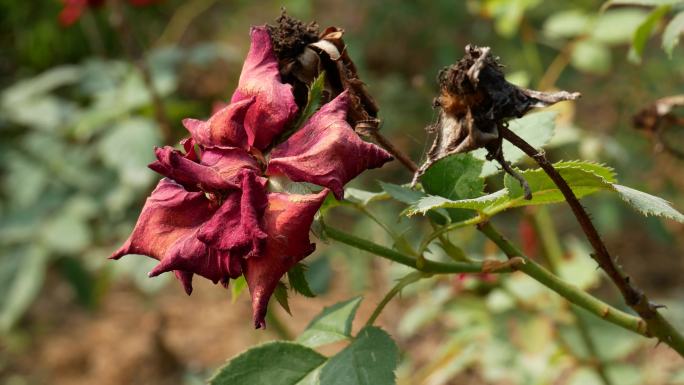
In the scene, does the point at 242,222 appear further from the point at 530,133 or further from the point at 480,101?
the point at 530,133

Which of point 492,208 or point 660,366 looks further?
point 660,366

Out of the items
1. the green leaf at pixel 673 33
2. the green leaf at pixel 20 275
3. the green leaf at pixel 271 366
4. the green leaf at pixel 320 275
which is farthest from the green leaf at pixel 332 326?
the green leaf at pixel 20 275

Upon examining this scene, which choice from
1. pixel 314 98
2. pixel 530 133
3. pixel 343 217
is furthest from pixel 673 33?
pixel 343 217

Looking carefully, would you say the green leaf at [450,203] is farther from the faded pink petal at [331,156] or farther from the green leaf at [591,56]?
the green leaf at [591,56]

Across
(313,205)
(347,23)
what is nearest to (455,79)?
(313,205)

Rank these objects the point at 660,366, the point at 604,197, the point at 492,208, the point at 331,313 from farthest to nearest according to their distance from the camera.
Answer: the point at 660,366, the point at 604,197, the point at 331,313, the point at 492,208

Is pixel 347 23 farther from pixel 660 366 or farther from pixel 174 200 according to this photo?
pixel 174 200

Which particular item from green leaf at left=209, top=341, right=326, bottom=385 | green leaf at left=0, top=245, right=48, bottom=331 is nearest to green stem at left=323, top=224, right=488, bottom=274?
green leaf at left=209, top=341, right=326, bottom=385
